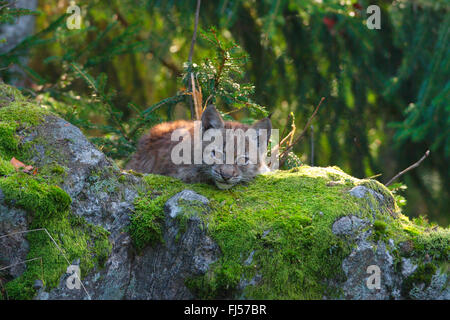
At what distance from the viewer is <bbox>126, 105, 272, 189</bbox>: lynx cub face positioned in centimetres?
385

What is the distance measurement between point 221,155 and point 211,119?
37 centimetres

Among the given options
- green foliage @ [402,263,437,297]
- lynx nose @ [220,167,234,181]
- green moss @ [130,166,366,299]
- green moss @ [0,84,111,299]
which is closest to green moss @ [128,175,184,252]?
green moss @ [130,166,366,299]

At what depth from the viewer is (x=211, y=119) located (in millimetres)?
4172

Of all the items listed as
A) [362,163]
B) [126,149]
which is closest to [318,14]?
[362,163]

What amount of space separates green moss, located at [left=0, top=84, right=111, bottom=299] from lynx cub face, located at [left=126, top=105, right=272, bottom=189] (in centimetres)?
121

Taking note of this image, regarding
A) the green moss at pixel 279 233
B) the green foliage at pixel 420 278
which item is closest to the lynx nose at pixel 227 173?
the green moss at pixel 279 233

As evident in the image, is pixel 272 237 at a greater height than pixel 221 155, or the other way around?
pixel 221 155

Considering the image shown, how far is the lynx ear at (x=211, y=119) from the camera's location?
4.10 meters

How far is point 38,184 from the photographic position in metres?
2.94

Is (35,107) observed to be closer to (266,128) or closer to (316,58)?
(266,128)

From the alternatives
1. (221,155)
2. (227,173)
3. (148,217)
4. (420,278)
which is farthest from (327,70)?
(148,217)

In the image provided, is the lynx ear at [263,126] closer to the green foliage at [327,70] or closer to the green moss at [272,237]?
the green moss at [272,237]

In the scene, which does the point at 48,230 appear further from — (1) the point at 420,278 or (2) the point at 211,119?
(1) the point at 420,278
